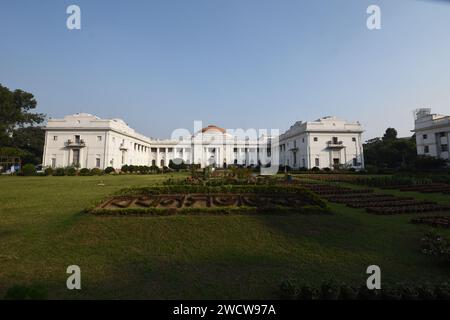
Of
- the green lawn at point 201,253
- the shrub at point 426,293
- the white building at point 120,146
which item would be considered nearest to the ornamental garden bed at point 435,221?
the green lawn at point 201,253

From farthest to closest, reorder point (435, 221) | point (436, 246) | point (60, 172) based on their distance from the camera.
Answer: point (60, 172)
point (435, 221)
point (436, 246)

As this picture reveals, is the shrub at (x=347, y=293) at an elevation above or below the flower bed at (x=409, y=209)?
below

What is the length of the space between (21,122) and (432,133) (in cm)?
6827

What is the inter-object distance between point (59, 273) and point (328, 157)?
136ft

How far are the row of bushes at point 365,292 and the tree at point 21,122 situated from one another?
151ft

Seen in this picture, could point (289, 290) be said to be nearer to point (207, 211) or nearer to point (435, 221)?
point (207, 211)

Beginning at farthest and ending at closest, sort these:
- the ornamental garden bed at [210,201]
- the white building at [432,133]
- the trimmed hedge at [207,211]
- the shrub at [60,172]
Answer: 1. the white building at [432,133]
2. the shrub at [60,172]
3. the ornamental garden bed at [210,201]
4. the trimmed hedge at [207,211]

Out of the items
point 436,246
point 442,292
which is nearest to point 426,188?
point 436,246

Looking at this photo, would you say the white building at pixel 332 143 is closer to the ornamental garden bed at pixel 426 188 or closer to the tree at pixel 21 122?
the ornamental garden bed at pixel 426 188

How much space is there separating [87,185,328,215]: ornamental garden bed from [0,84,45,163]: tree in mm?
39219

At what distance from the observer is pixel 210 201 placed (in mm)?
8320

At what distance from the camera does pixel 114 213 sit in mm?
7164

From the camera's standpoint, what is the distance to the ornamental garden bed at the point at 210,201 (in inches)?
292
